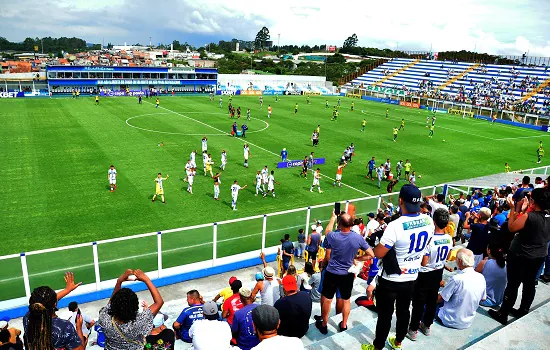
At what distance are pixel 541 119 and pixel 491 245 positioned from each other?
5413cm

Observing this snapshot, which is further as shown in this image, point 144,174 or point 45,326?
point 144,174

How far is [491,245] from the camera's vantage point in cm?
659

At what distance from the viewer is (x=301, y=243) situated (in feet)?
44.2

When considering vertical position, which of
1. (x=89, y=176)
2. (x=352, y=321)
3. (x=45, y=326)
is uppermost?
(x=45, y=326)

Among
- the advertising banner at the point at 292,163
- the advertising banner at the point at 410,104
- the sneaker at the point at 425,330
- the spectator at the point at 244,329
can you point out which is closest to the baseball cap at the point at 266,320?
the spectator at the point at 244,329

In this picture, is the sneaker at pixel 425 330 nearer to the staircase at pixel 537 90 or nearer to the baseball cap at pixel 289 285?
the baseball cap at pixel 289 285

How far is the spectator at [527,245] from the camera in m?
5.59

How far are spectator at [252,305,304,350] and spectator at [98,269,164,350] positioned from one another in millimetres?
1320

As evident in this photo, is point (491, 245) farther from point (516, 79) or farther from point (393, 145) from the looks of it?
point (516, 79)

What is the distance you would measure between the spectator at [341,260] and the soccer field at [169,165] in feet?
21.4

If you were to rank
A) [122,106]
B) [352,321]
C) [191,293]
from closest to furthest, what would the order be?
[352,321]
[191,293]
[122,106]

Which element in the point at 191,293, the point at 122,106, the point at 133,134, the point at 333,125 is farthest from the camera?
the point at 122,106

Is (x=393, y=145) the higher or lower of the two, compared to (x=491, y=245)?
lower

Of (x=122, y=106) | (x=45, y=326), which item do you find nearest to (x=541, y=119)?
(x=122, y=106)
